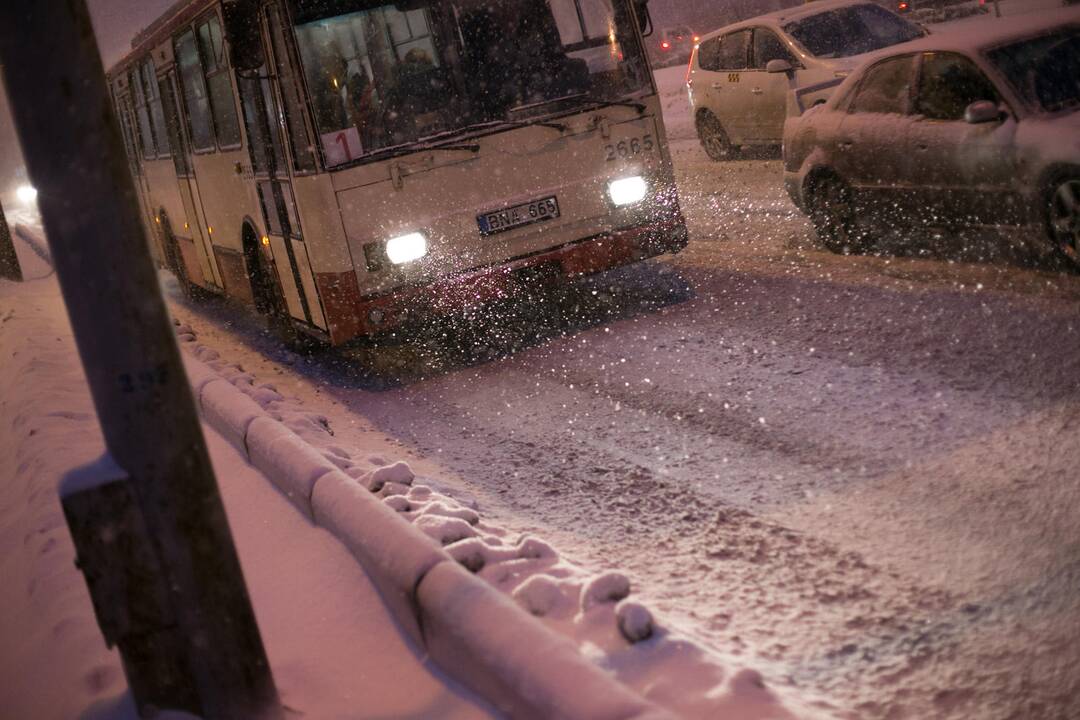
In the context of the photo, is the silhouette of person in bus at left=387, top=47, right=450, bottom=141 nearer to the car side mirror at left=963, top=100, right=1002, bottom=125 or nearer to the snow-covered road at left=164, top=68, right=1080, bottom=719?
the snow-covered road at left=164, top=68, right=1080, bottom=719

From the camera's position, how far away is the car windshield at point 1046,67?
755 centimetres

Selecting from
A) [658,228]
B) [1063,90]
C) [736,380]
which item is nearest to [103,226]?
[736,380]

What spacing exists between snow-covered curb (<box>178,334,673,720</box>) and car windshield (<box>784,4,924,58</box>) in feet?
35.3

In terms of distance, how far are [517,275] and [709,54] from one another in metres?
9.69

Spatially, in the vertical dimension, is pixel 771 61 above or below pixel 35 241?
below

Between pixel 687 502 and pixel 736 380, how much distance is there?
1788 millimetres

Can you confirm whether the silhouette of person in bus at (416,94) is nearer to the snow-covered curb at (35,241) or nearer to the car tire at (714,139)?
the car tire at (714,139)

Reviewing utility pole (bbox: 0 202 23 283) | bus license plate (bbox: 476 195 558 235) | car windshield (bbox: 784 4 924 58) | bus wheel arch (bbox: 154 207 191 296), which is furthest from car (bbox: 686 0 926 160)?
utility pole (bbox: 0 202 23 283)


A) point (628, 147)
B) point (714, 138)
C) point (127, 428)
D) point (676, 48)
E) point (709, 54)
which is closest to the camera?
point (127, 428)

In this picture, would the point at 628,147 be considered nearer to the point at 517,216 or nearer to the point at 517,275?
the point at 517,216

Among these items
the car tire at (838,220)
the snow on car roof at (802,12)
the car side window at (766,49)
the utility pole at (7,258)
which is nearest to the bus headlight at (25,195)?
the utility pole at (7,258)

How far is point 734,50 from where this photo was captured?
52.1 ft

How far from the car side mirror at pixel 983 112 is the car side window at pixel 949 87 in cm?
15

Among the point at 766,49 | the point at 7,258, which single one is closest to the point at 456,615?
the point at 766,49
